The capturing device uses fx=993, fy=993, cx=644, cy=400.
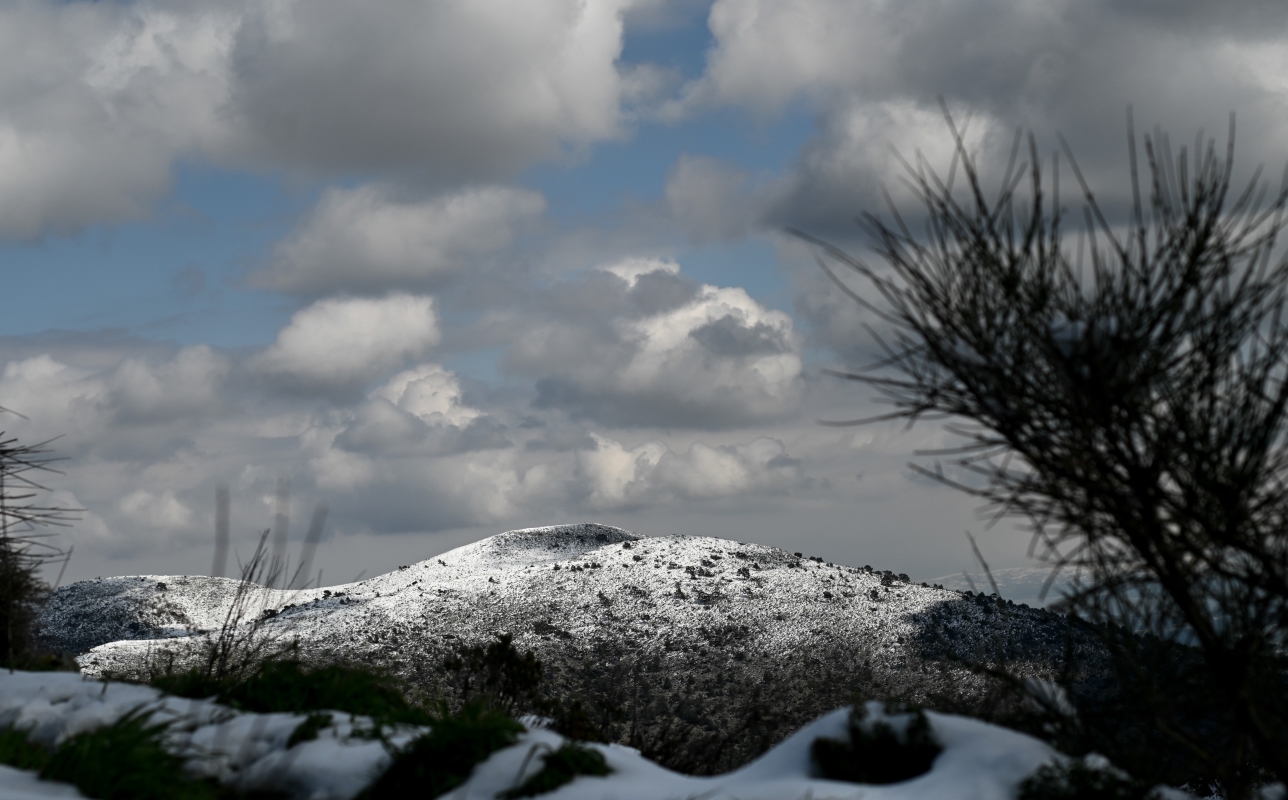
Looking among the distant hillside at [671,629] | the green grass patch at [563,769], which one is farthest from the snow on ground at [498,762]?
the distant hillside at [671,629]

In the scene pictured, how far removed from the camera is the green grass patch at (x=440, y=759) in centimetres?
477

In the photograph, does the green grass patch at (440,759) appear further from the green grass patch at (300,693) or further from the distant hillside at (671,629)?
the distant hillside at (671,629)

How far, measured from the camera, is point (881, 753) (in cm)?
485

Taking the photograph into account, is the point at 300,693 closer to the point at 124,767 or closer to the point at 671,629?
the point at 124,767

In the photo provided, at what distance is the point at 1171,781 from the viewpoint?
15.9 feet

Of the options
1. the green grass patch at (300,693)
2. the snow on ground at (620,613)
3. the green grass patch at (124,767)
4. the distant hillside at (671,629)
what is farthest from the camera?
the snow on ground at (620,613)

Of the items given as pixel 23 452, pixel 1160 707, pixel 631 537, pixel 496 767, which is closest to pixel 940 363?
pixel 1160 707

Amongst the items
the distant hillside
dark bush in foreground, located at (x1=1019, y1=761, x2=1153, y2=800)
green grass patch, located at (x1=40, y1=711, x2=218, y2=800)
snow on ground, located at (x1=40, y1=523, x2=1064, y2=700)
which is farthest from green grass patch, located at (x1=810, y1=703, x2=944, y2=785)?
snow on ground, located at (x1=40, y1=523, x2=1064, y2=700)

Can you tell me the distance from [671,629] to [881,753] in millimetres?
11248

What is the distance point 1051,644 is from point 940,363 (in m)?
13.0

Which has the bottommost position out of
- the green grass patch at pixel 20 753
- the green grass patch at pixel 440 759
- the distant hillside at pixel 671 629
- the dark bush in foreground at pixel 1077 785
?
the green grass patch at pixel 20 753

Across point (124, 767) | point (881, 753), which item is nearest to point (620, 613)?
point (881, 753)

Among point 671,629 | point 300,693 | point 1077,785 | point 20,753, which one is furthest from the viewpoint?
point 671,629

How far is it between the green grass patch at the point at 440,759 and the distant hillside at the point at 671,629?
5.86m
